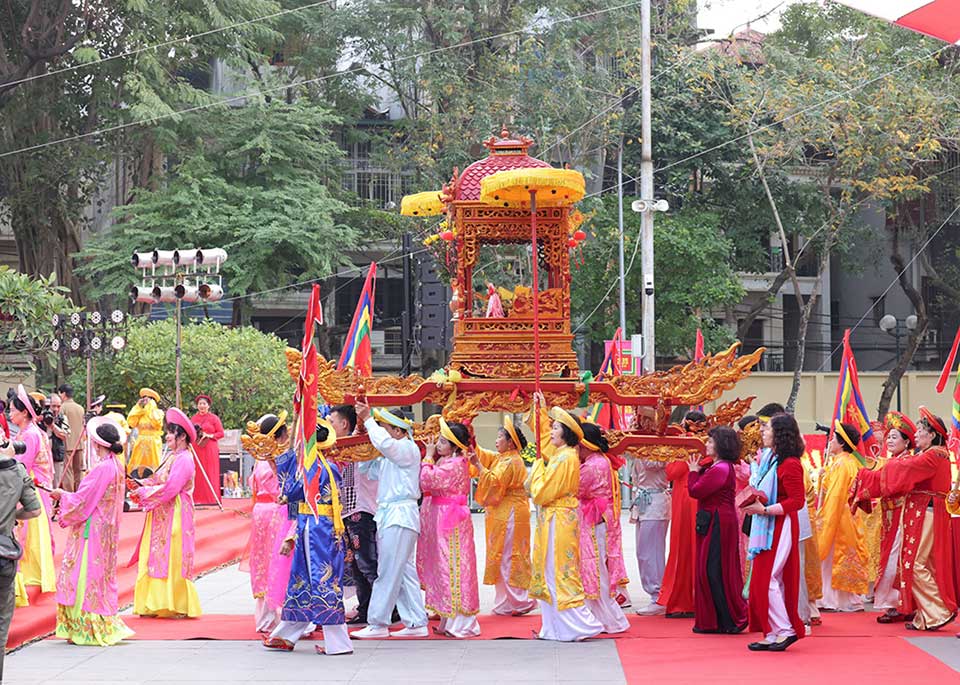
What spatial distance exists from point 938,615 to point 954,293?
21053mm

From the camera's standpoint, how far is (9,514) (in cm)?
673

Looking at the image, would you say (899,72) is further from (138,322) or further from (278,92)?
(138,322)

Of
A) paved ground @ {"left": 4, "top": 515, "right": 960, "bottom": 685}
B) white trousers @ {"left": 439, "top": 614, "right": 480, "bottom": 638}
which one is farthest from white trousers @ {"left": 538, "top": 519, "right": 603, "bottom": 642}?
white trousers @ {"left": 439, "top": 614, "right": 480, "bottom": 638}

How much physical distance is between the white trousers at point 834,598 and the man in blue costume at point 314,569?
4.23 m

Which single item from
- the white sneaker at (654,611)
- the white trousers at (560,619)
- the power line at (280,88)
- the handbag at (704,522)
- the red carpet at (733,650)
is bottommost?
the white sneaker at (654,611)

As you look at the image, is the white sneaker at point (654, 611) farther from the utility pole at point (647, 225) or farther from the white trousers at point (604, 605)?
the utility pole at point (647, 225)

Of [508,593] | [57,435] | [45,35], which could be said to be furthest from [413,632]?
[45,35]

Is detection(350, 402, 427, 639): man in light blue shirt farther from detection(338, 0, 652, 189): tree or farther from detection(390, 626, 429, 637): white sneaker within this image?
detection(338, 0, 652, 189): tree

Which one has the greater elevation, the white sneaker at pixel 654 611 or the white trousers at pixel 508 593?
the white trousers at pixel 508 593

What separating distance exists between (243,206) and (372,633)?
16.1 meters

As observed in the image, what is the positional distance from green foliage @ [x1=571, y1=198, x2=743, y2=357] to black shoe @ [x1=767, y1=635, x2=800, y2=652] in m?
17.1

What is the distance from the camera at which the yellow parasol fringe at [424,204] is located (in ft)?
36.4

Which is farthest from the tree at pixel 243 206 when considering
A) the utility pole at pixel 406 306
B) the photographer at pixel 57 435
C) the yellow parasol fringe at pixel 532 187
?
the yellow parasol fringe at pixel 532 187

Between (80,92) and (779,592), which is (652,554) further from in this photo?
(80,92)
